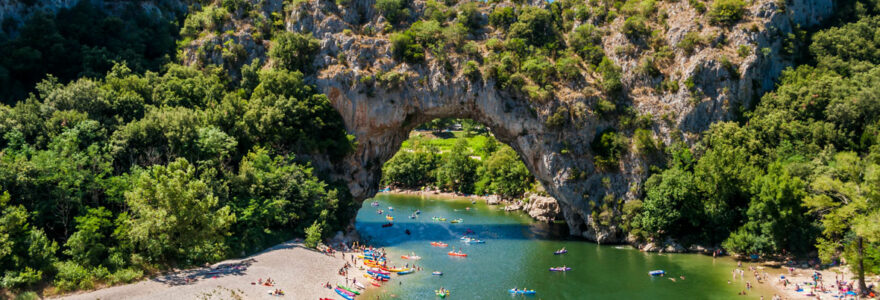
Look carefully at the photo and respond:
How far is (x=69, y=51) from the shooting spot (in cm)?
6481

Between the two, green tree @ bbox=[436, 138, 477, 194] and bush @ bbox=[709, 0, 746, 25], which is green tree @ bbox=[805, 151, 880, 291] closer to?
bush @ bbox=[709, 0, 746, 25]

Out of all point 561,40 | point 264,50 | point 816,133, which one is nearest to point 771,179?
point 816,133

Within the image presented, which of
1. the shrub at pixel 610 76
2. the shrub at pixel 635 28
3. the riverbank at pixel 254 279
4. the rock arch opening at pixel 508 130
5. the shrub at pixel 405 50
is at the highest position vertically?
the shrub at pixel 635 28

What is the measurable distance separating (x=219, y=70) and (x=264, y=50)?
6219mm

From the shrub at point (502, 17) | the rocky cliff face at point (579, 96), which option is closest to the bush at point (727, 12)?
the rocky cliff face at point (579, 96)

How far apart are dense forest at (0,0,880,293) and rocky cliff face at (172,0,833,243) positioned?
1.40m

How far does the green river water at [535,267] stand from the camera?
155 ft

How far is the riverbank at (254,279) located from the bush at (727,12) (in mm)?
50887

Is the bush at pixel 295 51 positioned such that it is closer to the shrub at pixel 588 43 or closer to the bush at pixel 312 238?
the bush at pixel 312 238

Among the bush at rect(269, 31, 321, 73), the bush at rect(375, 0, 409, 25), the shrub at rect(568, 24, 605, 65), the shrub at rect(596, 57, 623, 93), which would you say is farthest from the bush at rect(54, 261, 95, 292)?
the shrub at rect(568, 24, 605, 65)

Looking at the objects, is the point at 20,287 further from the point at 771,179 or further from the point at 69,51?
the point at 771,179

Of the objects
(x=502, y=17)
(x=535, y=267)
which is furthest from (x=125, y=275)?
(x=502, y=17)

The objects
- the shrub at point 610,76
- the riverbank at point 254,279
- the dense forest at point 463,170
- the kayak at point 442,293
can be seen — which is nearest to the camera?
the riverbank at point 254,279

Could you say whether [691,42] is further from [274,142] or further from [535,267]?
[274,142]
